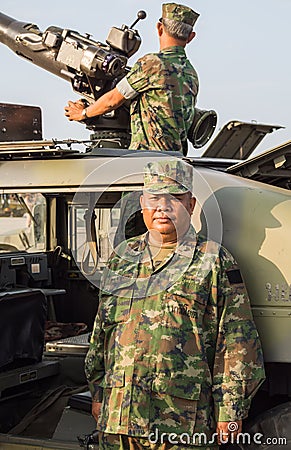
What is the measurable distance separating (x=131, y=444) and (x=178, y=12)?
8.17ft

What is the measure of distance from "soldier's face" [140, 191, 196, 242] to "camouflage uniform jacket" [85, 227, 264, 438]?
0.07m

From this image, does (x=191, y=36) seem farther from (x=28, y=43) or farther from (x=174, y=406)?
(x=28, y=43)

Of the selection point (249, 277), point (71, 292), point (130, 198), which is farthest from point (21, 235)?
point (249, 277)

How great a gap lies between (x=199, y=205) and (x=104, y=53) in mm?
2799

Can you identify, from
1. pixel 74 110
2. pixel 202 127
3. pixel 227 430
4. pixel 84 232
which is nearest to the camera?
pixel 227 430

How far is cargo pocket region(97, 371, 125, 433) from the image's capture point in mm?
3484

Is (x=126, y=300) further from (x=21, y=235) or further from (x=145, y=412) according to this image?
(x=21, y=235)

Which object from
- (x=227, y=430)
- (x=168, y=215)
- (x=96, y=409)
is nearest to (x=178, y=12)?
(x=168, y=215)

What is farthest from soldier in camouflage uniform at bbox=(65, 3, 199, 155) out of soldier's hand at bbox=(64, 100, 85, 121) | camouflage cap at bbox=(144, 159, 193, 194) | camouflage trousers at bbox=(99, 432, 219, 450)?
camouflage trousers at bbox=(99, 432, 219, 450)

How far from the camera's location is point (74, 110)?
5.21 meters

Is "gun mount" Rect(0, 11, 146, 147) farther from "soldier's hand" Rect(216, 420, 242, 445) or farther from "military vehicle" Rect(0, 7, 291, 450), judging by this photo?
"soldier's hand" Rect(216, 420, 242, 445)

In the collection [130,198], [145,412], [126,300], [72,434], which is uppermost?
[130,198]

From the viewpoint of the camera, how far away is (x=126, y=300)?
11.8 ft

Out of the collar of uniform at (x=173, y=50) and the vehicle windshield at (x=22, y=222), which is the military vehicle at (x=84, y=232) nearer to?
the vehicle windshield at (x=22, y=222)
